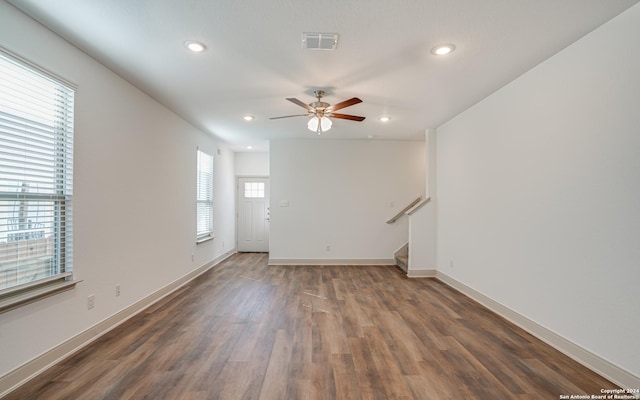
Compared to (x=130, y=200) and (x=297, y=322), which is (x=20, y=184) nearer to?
(x=130, y=200)

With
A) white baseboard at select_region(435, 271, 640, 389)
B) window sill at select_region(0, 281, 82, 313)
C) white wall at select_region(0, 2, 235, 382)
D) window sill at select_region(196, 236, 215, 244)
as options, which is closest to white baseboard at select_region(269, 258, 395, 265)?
window sill at select_region(196, 236, 215, 244)

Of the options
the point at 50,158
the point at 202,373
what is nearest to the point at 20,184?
the point at 50,158

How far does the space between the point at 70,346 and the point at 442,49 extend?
411 centimetres

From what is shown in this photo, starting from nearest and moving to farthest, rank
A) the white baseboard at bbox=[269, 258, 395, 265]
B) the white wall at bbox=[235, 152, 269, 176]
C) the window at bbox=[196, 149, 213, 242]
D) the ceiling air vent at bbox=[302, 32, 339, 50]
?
the ceiling air vent at bbox=[302, 32, 339, 50], the window at bbox=[196, 149, 213, 242], the white baseboard at bbox=[269, 258, 395, 265], the white wall at bbox=[235, 152, 269, 176]

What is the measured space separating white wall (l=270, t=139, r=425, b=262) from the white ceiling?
2344 millimetres

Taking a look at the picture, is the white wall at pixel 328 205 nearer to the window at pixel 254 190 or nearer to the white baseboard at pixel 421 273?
the white baseboard at pixel 421 273

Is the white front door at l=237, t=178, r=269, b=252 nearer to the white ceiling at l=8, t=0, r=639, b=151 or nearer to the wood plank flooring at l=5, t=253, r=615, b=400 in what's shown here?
the wood plank flooring at l=5, t=253, r=615, b=400

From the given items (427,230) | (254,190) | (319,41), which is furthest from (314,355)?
(254,190)

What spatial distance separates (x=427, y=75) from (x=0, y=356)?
4.19 meters

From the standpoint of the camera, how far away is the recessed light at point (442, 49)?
8.13ft

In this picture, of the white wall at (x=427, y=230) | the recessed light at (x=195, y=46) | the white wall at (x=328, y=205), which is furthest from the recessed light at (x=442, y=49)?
the white wall at (x=328, y=205)

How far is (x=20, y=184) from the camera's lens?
2.12 meters

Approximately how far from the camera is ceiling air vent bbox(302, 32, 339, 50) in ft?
7.57

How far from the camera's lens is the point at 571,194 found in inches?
99.0
